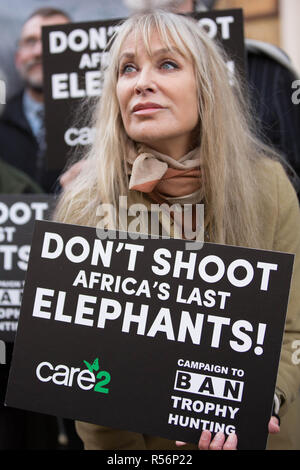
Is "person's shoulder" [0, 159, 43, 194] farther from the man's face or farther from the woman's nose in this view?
the woman's nose

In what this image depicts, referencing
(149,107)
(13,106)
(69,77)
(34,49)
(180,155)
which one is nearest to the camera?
(149,107)

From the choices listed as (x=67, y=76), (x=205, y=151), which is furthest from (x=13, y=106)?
(x=205, y=151)

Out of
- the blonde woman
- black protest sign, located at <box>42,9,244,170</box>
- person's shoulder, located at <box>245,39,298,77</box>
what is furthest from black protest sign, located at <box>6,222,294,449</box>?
person's shoulder, located at <box>245,39,298,77</box>

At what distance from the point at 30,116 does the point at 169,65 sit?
2.20 m

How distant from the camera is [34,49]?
Answer: 11.5 feet

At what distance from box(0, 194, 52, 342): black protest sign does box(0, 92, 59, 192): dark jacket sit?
0.96 m

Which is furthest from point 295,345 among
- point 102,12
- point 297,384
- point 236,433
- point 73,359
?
point 102,12

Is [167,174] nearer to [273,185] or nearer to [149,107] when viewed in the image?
[149,107]

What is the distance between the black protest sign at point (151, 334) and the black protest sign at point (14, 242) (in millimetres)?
748

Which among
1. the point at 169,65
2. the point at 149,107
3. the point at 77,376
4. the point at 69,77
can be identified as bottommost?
the point at 77,376

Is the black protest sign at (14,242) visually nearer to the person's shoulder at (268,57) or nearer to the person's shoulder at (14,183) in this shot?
the person's shoulder at (14,183)

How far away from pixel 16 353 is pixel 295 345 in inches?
29.4

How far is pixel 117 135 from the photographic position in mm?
1789
